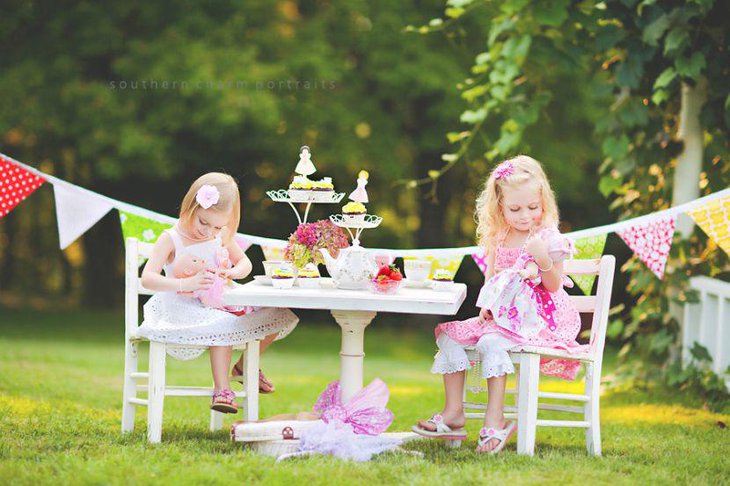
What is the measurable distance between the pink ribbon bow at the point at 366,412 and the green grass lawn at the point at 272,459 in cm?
18

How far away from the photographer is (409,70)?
12.0 m

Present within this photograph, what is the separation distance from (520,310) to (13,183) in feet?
8.66

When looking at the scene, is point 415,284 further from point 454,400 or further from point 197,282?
point 197,282

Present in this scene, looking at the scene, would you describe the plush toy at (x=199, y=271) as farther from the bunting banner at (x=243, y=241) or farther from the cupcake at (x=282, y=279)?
the bunting banner at (x=243, y=241)

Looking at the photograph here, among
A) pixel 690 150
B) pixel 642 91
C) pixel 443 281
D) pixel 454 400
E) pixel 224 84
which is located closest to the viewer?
pixel 454 400

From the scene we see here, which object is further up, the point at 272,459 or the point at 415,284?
the point at 415,284

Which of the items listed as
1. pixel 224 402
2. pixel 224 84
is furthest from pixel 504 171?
pixel 224 84

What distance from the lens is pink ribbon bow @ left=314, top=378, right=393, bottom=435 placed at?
410cm

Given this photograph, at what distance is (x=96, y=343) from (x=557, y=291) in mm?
7746

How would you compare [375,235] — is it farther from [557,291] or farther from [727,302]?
[557,291]

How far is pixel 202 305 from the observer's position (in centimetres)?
431

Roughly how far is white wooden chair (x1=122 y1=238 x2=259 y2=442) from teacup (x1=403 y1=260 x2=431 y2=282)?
0.74 m

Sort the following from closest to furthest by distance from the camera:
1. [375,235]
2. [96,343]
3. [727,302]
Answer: [727,302]
[96,343]
[375,235]

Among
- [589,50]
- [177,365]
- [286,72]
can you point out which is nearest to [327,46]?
[286,72]
